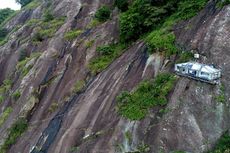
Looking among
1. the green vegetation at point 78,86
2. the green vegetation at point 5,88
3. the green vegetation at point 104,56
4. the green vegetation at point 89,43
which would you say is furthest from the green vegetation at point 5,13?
the green vegetation at point 78,86

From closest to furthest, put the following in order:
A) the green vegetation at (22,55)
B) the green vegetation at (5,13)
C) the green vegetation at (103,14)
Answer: the green vegetation at (103,14), the green vegetation at (22,55), the green vegetation at (5,13)

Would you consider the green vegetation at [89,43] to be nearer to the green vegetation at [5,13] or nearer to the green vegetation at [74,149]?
the green vegetation at [74,149]

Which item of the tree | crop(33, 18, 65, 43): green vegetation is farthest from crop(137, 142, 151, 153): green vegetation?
the tree

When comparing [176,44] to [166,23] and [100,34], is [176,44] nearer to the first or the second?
[166,23]

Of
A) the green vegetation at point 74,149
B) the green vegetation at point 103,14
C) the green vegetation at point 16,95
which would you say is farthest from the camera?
the green vegetation at point 103,14

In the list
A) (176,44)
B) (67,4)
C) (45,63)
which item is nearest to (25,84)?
(45,63)

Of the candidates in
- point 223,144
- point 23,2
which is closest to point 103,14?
point 223,144
